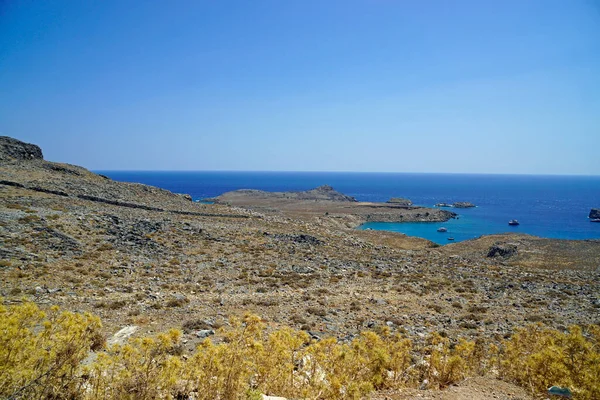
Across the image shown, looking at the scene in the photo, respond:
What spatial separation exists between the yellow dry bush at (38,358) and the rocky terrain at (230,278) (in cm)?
455

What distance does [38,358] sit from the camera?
14.1 ft

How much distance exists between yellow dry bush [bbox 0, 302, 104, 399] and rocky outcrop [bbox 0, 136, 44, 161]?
134ft

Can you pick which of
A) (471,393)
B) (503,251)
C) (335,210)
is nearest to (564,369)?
(471,393)

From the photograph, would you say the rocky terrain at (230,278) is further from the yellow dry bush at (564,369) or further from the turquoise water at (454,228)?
the turquoise water at (454,228)

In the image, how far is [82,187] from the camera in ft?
102

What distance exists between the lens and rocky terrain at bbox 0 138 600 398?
38.3ft

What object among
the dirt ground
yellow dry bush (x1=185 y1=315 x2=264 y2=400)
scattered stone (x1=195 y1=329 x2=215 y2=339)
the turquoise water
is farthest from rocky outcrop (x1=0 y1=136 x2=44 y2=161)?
the turquoise water

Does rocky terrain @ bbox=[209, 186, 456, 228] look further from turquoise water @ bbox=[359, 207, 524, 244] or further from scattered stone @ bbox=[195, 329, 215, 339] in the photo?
scattered stone @ bbox=[195, 329, 215, 339]

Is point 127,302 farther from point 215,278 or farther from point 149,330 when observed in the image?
point 215,278

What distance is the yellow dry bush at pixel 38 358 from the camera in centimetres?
397

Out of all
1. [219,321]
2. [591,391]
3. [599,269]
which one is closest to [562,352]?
[591,391]

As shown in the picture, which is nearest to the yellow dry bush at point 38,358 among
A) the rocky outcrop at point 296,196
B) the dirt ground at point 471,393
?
the dirt ground at point 471,393

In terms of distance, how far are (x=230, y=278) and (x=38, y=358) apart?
12.0 metres

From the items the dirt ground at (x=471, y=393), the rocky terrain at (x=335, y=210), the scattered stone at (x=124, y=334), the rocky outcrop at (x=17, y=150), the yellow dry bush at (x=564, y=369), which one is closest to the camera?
the yellow dry bush at (x=564, y=369)
